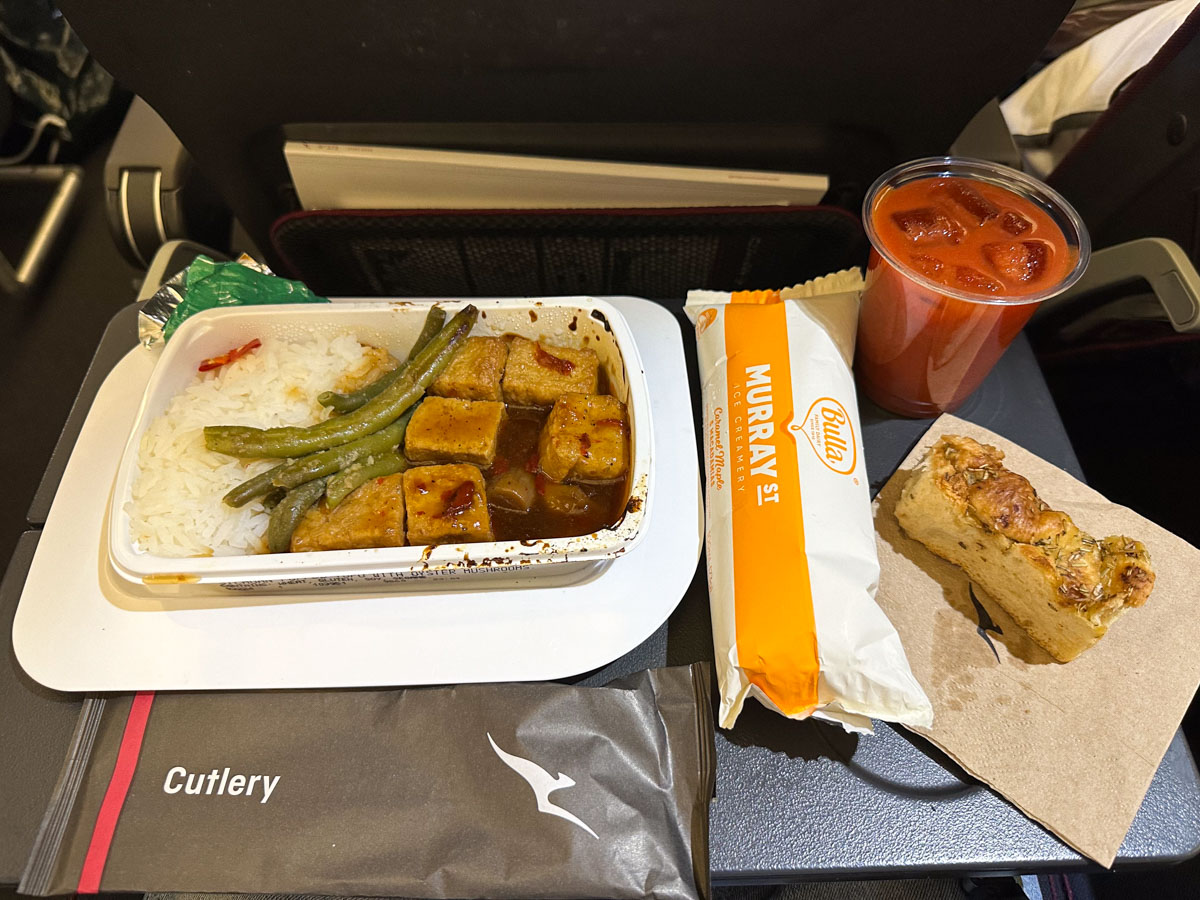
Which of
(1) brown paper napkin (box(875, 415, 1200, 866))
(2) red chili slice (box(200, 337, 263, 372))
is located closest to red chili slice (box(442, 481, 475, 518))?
(2) red chili slice (box(200, 337, 263, 372))

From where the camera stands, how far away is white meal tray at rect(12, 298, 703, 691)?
1.17 m

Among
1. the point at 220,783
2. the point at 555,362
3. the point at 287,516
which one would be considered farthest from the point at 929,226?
the point at 220,783

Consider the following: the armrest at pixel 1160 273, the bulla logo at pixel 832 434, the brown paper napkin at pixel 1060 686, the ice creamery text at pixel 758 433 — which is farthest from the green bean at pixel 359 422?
the armrest at pixel 1160 273

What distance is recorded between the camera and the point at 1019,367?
160 centimetres

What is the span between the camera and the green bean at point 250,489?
126 centimetres

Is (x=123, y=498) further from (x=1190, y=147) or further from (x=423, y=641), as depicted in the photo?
(x=1190, y=147)

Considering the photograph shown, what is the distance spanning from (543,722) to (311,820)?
37 cm

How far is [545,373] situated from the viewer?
54.7 inches

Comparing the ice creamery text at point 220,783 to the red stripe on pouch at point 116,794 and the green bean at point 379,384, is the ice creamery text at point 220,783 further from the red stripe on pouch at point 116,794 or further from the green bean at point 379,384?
the green bean at point 379,384

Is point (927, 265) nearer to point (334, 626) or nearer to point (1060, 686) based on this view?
point (1060, 686)

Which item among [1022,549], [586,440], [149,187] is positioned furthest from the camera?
[149,187]

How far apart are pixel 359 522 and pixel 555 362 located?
477mm

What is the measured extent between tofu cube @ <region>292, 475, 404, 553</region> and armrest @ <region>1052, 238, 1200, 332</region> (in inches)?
57.6

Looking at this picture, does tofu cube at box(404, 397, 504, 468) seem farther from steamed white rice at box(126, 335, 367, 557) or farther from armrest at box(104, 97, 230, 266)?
armrest at box(104, 97, 230, 266)
